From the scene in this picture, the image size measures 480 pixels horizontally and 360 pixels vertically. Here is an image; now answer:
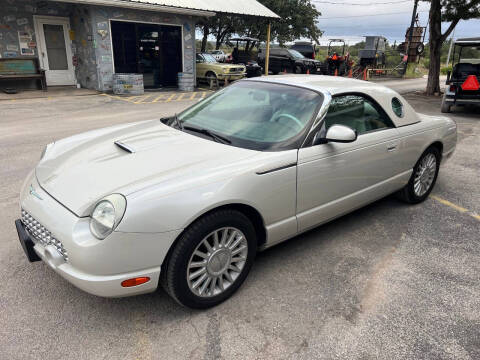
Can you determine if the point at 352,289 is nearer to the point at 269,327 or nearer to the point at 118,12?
the point at 269,327

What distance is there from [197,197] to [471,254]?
2.78m

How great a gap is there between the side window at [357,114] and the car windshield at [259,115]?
214 millimetres

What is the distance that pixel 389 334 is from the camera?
97.8 inches

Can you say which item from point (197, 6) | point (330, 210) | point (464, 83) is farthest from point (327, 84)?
point (197, 6)

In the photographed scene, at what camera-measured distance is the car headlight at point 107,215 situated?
2.15 meters

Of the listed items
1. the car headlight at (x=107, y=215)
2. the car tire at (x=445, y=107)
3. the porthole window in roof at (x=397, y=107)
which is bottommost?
the car tire at (x=445, y=107)

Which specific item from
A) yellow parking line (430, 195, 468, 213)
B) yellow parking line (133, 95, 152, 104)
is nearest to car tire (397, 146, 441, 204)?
yellow parking line (430, 195, 468, 213)

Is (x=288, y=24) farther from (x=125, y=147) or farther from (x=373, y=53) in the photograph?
(x=125, y=147)

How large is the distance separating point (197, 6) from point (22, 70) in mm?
7019

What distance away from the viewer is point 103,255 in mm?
2129

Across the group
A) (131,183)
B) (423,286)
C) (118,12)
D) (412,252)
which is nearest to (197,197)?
(131,183)

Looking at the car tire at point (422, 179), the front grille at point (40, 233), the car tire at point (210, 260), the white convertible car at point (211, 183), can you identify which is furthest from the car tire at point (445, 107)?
the front grille at point (40, 233)

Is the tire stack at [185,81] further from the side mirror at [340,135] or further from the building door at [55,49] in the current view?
the side mirror at [340,135]

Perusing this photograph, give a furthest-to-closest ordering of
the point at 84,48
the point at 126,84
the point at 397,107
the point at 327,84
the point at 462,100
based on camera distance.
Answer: the point at 84,48, the point at 126,84, the point at 462,100, the point at 397,107, the point at 327,84
